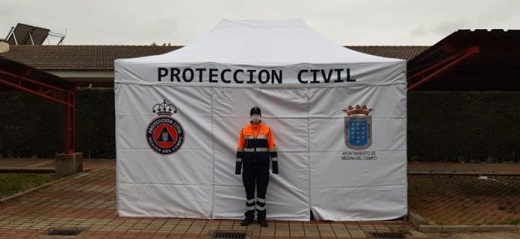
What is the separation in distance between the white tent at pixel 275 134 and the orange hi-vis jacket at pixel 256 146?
0.32m

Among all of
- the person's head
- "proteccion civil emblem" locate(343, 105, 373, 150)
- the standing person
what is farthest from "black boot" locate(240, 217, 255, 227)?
"proteccion civil emblem" locate(343, 105, 373, 150)

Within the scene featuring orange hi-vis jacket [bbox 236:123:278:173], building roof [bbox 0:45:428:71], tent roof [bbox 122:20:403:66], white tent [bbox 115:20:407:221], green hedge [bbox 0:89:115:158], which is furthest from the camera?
building roof [bbox 0:45:428:71]

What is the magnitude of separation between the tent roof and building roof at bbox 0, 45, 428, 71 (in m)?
15.2

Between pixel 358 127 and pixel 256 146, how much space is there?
1.65m

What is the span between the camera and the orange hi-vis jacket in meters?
7.80

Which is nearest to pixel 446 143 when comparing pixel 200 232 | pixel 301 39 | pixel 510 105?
pixel 510 105

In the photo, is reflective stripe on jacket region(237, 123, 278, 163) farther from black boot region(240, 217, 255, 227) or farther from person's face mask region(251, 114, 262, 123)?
black boot region(240, 217, 255, 227)

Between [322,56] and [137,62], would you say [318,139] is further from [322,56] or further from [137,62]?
[137,62]

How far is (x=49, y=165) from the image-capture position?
16406mm

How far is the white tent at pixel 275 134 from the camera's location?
8.20 m

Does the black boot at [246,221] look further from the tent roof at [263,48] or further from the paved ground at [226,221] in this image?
the tent roof at [263,48]

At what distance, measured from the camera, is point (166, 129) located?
8.30 metres

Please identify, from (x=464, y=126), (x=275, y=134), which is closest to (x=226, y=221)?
(x=275, y=134)

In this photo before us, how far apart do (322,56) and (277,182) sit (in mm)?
2176
